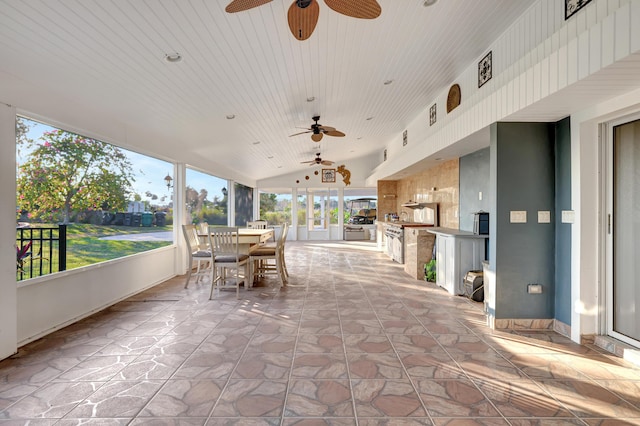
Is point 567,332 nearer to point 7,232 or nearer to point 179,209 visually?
point 7,232

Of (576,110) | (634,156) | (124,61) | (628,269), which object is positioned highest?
(124,61)

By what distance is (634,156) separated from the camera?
265cm

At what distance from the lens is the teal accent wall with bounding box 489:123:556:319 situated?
3281 mm

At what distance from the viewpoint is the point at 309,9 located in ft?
6.24

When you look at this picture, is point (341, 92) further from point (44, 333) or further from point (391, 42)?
point (44, 333)

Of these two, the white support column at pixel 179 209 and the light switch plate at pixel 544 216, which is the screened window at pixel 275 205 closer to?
the white support column at pixel 179 209

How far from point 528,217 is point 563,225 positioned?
0.30 metres

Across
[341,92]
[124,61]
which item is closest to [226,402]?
[124,61]

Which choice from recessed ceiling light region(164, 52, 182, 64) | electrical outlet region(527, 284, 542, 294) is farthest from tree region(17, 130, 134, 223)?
electrical outlet region(527, 284, 542, 294)

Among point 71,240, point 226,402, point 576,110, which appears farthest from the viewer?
point 71,240

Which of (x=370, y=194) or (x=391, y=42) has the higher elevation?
(x=391, y=42)

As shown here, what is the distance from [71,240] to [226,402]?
2895 millimetres

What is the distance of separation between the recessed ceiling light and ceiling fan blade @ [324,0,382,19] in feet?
5.38

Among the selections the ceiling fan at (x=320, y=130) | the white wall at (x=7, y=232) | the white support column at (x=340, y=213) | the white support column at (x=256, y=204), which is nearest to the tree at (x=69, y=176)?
the white wall at (x=7, y=232)
